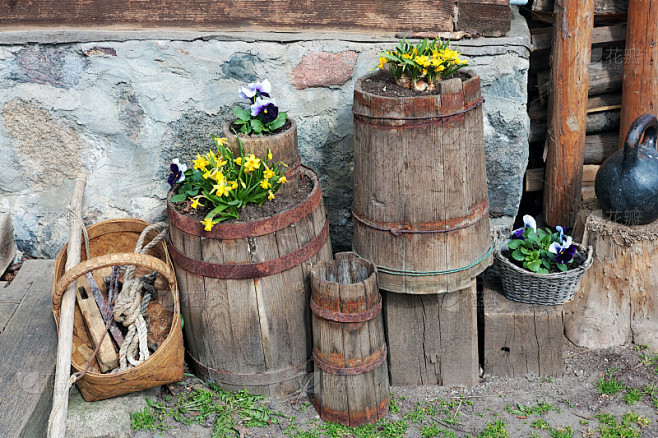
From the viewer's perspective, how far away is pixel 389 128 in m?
3.04

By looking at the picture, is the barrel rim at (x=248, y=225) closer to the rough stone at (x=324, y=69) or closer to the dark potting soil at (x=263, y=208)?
the dark potting soil at (x=263, y=208)

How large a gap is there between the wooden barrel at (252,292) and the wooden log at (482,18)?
3.78 feet

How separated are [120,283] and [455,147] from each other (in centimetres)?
198

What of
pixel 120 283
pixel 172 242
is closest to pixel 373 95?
pixel 172 242

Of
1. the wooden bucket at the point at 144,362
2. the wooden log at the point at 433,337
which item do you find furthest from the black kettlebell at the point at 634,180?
the wooden bucket at the point at 144,362

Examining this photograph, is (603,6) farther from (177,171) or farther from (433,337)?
(177,171)

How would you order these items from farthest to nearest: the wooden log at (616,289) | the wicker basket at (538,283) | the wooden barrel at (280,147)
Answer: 1. the wooden log at (616,289)
2. the wicker basket at (538,283)
3. the wooden barrel at (280,147)

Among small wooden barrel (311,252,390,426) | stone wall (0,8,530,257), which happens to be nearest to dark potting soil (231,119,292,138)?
stone wall (0,8,530,257)

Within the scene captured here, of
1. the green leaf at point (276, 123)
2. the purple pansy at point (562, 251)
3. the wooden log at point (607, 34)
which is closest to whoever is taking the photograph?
the green leaf at point (276, 123)

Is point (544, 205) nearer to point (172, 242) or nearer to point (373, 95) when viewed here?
point (373, 95)

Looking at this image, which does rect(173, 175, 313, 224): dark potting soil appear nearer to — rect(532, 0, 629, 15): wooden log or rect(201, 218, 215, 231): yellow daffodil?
rect(201, 218, 215, 231): yellow daffodil

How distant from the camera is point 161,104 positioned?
3.79 meters

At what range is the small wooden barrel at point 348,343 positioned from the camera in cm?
312

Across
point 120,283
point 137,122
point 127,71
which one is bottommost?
point 120,283
